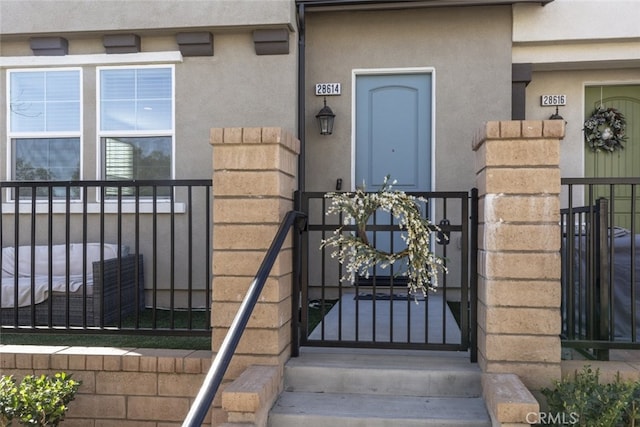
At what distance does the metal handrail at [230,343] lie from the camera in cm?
171

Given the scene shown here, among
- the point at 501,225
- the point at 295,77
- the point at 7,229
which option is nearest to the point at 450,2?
the point at 295,77

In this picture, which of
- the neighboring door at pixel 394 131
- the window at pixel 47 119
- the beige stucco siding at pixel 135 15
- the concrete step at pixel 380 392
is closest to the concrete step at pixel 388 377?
the concrete step at pixel 380 392

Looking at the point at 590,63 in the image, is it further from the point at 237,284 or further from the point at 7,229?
the point at 7,229

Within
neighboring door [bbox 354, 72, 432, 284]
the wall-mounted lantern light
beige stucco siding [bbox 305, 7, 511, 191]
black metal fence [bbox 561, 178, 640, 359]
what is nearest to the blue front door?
neighboring door [bbox 354, 72, 432, 284]

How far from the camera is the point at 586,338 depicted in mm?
3088

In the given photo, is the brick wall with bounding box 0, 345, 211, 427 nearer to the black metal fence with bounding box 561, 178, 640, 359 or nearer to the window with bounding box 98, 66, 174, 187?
the black metal fence with bounding box 561, 178, 640, 359

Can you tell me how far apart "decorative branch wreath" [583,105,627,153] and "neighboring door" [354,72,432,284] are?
6.79 ft

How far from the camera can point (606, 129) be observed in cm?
593

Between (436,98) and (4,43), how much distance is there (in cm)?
479

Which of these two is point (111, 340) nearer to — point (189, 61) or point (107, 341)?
point (107, 341)

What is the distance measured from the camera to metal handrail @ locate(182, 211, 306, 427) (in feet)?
5.62

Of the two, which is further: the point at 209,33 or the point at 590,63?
the point at 590,63

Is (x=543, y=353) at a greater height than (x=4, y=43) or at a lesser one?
lesser

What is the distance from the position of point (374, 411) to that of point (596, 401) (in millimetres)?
1056
